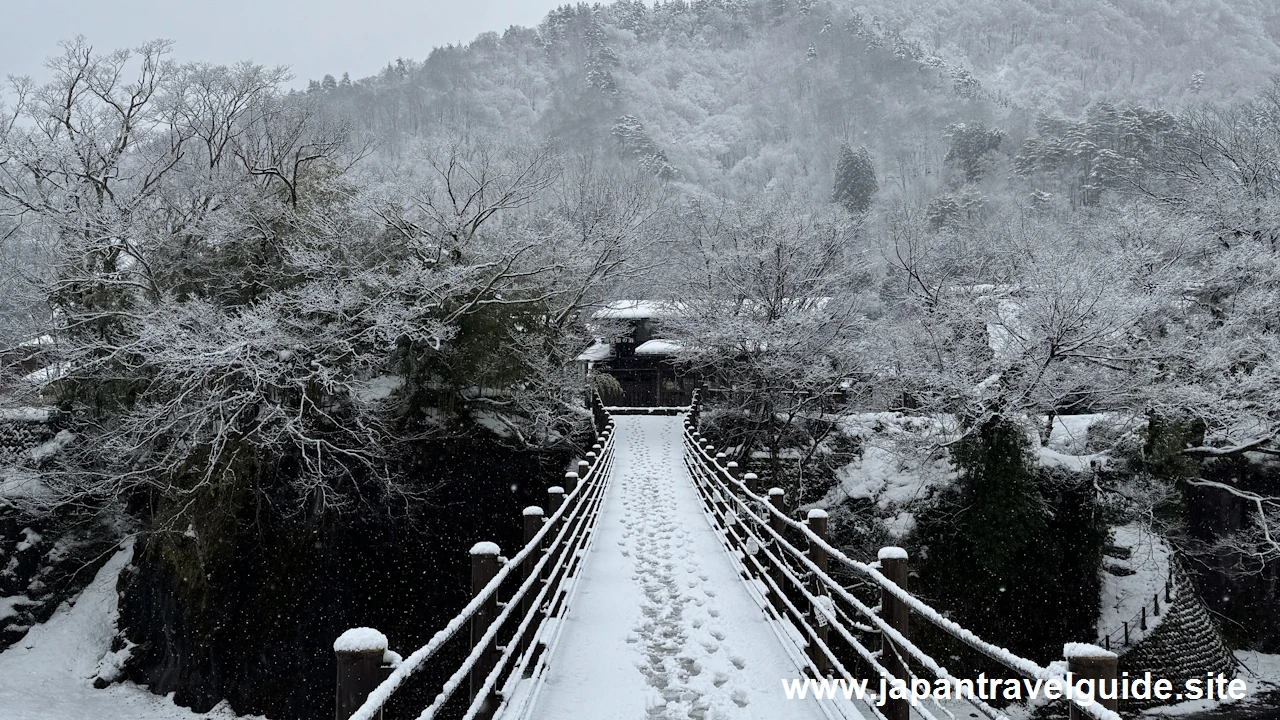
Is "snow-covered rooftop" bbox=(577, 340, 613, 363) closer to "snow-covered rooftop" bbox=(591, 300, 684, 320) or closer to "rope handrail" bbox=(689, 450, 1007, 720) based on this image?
"snow-covered rooftop" bbox=(591, 300, 684, 320)

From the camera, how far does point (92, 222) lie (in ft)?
53.8

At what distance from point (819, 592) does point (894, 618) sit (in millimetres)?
2377

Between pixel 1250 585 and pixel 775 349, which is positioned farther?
pixel 775 349

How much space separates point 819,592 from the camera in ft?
21.3

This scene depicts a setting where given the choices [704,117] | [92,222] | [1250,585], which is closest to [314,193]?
[92,222]

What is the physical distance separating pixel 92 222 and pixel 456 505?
1162cm

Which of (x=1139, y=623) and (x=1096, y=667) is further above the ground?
(x=1096, y=667)

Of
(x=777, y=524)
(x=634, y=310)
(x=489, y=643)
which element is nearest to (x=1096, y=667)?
(x=489, y=643)

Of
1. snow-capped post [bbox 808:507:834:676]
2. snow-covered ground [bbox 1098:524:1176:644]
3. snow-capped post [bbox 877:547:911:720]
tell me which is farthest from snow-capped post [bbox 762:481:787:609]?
snow-covered ground [bbox 1098:524:1176:644]

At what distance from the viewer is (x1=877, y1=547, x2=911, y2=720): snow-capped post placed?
412 centimetres

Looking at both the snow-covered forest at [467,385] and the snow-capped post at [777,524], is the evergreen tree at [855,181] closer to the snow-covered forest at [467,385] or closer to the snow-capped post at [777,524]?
the snow-covered forest at [467,385]

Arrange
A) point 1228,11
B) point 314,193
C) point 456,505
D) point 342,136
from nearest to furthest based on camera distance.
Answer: point 456,505
point 314,193
point 342,136
point 1228,11

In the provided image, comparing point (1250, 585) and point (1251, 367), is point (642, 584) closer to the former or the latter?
point (1251, 367)

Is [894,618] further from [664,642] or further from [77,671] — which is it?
[77,671]
